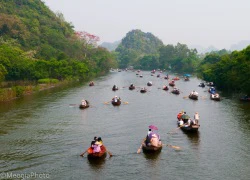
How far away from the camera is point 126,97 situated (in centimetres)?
4697

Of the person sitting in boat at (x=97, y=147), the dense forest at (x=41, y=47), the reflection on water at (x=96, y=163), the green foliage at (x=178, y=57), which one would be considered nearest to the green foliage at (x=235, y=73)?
the person sitting in boat at (x=97, y=147)

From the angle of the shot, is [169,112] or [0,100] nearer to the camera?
[169,112]

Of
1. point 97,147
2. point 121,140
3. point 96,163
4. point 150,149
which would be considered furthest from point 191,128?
point 96,163

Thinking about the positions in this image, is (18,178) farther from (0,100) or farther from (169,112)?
(0,100)

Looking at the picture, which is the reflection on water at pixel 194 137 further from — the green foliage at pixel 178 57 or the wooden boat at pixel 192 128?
the green foliage at pixel 178 57

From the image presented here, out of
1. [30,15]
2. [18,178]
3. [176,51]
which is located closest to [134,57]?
[176,51]

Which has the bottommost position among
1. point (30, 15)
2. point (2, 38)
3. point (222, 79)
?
point (222, 79)

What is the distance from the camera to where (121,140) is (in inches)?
933

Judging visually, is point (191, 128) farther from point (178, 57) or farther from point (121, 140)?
point (178, 57)

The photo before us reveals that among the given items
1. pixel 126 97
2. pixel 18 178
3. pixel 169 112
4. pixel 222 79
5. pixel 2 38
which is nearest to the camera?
pixel 18 178

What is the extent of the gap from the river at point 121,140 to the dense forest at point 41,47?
50.5 feet

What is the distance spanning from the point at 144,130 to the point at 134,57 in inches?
5449

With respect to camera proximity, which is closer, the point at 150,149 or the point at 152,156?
the point at 152,156

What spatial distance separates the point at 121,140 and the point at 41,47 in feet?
206
